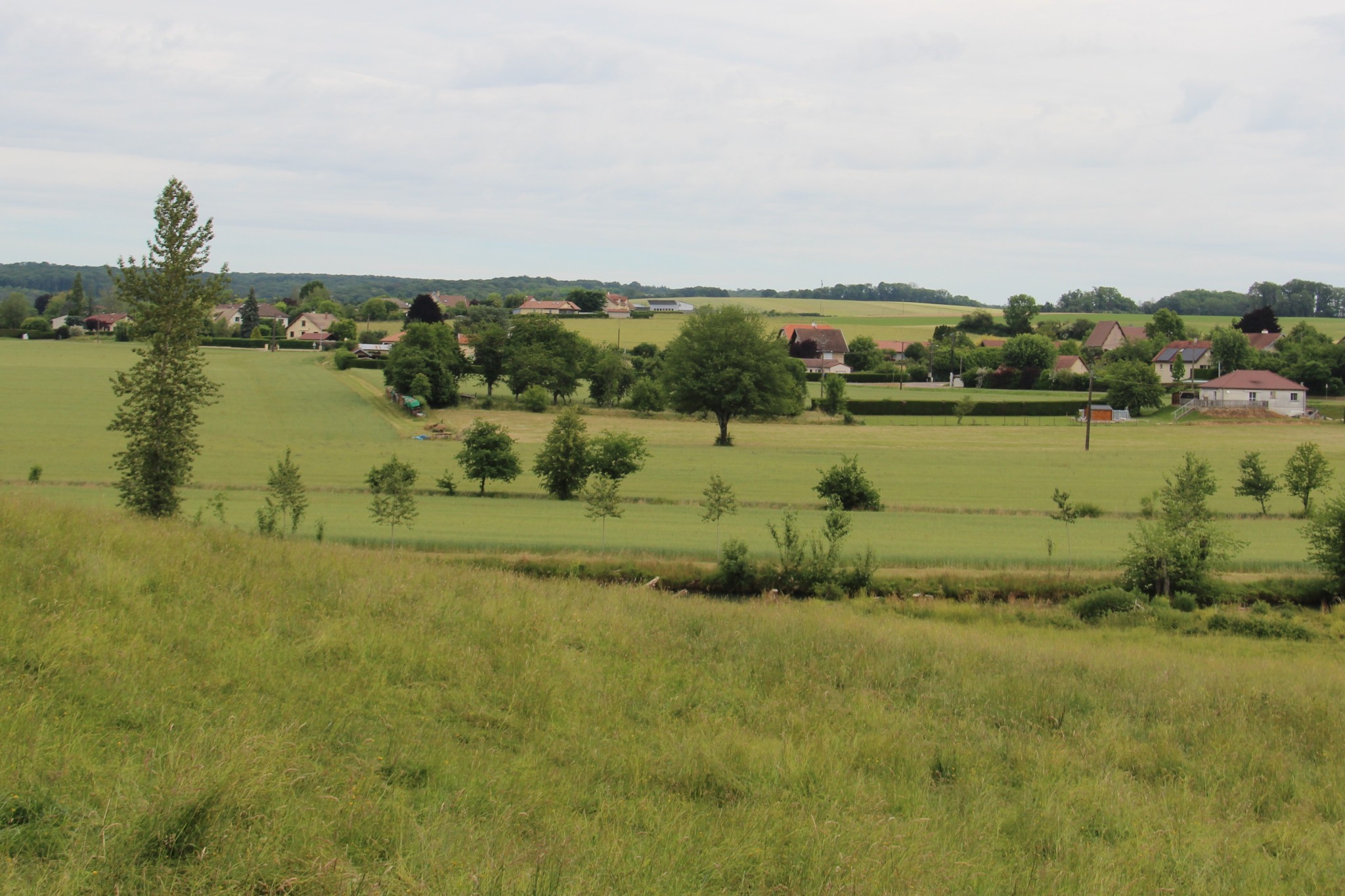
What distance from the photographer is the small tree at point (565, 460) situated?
136ft

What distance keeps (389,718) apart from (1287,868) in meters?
7.06

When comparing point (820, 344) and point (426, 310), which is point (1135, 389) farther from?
point (426, 310)

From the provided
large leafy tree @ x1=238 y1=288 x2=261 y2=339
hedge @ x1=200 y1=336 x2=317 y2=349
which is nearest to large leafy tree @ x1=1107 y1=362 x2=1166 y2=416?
hedge @ x1=200 y1=336 x2=317 y2=349

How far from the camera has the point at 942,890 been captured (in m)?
5.79

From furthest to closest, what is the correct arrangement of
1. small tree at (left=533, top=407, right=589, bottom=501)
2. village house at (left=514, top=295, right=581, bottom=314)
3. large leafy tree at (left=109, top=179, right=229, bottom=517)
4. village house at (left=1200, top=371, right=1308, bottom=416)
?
village house at (left=514, top=295, right=581, bottom=314) → village house at (left=1200, top=371, right=1308, bottom=416) → small tree at (left=533, top=407, right=589, bottom=501) → large leafy tree at (left=109, top=179, right=229, bottom=517)

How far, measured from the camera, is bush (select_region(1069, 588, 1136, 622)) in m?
24.7

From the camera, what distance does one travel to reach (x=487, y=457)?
42938mm

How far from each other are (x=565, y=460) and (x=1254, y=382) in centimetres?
7191

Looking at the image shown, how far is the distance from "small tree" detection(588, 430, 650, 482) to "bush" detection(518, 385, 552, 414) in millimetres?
34982

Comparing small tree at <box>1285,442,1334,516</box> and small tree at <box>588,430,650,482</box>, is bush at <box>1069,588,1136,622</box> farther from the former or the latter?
small tree at <box>588,430,650,482</box>

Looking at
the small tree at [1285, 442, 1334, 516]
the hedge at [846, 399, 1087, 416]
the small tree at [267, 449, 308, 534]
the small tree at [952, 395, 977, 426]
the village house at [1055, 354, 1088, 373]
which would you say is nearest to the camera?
the small tree at [267, 449, 308, 534]

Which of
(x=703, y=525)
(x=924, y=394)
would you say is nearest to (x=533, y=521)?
(x=703, y=525)

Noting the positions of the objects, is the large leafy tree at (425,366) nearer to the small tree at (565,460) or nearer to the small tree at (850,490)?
the small tree at (565,460)

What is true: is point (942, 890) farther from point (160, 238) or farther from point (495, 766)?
point (160, 238)
